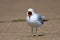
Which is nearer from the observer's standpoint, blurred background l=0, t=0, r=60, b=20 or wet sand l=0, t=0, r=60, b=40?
wet sand l=0, t=0, r=60, b=40

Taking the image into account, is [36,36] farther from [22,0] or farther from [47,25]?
[22,0]

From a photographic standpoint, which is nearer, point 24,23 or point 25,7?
point 24,23

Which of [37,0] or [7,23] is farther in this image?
[37,0]

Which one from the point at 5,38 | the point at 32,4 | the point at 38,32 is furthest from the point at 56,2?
the point at 5,38

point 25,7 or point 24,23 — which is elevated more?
point 25,7

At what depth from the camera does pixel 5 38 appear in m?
9.17

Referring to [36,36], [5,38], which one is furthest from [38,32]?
[5,38]

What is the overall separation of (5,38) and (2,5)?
Result: 29.7ft

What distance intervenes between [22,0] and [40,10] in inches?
156

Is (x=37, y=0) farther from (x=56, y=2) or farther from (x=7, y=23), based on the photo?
(x=7, y=23)

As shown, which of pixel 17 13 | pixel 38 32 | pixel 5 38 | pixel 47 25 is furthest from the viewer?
pixel 17 13

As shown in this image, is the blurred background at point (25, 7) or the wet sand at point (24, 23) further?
the blurred background at point (25, 7)

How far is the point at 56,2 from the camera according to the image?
18375 mm

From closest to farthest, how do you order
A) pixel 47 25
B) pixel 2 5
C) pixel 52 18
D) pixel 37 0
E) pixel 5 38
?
pixel 5 38 < pixel 47 25 < pixel 52 18 < pixel 2 5 < pixel 37 0
